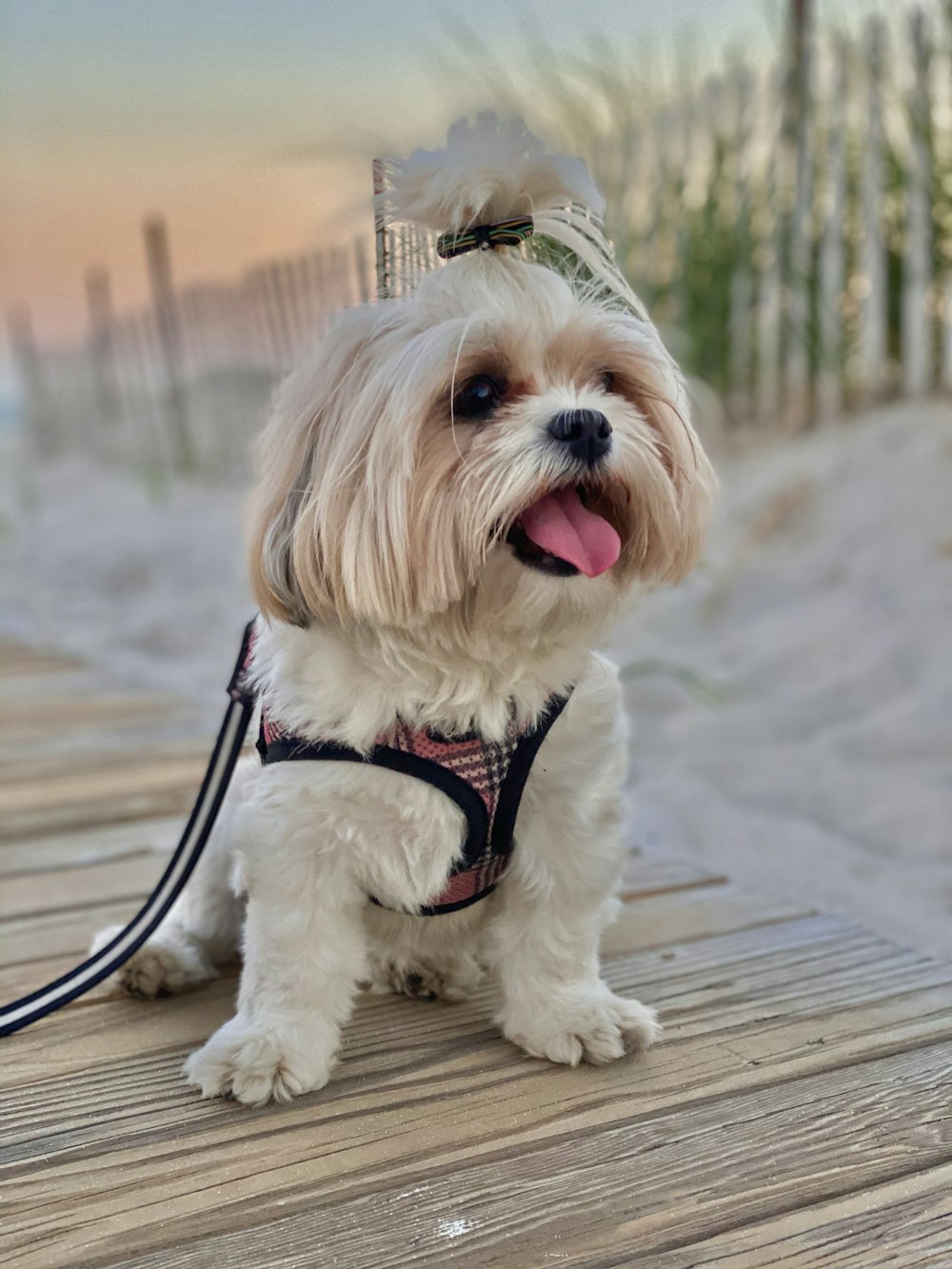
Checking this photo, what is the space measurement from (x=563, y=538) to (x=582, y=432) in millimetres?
134

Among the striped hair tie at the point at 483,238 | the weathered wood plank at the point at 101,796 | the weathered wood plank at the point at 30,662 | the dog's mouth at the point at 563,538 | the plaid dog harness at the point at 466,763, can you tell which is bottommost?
the weathered wood plank at the point at 30,662

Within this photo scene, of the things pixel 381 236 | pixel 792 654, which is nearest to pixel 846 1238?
pixel 381 236

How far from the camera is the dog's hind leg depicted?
6.40 feet

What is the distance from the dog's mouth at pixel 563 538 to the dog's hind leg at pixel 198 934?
610mm

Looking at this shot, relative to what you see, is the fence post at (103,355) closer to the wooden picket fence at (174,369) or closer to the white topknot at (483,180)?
the wooden picket fence at (174,369)

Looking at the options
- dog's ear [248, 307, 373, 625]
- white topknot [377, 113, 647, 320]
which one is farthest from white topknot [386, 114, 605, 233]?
dog's ear [248, 307, 373, 625]

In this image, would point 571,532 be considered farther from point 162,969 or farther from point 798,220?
point 798,220

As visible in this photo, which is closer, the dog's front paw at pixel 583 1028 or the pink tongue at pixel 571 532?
the pink tongue at pixel 571 532

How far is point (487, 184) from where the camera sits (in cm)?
153

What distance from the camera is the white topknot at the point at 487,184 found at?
5.03 ft

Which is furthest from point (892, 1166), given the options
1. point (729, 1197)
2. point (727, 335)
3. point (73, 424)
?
point (73, 424)

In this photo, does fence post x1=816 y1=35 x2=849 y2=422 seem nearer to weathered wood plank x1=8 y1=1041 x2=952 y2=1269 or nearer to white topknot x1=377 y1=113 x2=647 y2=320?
white topknot x1=377 y1=113 x2=647 y2=320

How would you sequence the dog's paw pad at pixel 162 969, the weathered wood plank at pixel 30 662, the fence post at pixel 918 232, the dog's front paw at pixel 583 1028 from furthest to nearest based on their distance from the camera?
the fence post at pixel 918 232 < the weathered wood plank at pixel 30 662 < the dog's paw pad at pixel 162 969 < the dog's front paw at pixel 583 1028

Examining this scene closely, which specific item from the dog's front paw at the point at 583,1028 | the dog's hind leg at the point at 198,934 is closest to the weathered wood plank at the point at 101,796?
the dog's hind leg at the point at 198,934
